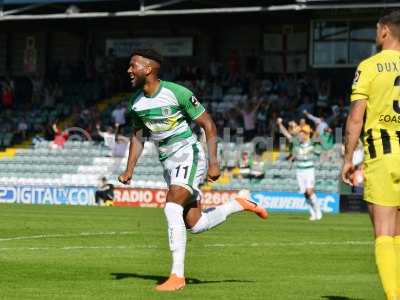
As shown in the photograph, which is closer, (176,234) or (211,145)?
(176,234)

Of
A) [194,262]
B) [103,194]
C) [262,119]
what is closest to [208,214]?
[194,262]

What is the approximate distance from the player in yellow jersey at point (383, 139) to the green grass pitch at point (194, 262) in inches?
58.5

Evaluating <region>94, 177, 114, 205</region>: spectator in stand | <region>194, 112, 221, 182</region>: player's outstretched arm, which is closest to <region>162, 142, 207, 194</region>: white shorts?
<region>194, 112, 221, 182</region>: player's outstretched arm

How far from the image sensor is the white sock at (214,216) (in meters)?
11.6

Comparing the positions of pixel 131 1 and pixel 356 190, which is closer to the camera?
pixel 356 190

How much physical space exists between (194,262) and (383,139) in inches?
212

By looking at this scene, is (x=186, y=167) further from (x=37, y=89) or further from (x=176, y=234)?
(x=37, y=89)

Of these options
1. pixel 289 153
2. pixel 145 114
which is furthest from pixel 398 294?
pixel 289 153

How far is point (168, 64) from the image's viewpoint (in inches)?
1844

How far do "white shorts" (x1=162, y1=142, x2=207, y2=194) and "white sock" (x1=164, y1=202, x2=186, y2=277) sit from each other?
0.95ft

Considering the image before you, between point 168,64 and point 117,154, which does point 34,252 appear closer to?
point 117,154

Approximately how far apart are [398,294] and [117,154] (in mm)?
31322

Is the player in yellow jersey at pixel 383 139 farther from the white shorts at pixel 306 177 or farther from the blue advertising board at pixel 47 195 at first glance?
the blue advertising board at pixel 47 195

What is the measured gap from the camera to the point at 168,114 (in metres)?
11.4
